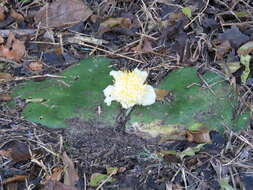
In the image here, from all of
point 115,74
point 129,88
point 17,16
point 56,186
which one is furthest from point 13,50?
point 56,186

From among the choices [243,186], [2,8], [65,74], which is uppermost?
[2,8]

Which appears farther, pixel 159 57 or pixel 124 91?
pixel 159 57

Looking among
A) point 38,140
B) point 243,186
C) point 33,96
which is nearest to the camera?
point 243,186

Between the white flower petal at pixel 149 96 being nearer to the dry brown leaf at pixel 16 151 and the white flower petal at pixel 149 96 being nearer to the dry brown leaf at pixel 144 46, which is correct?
the dry brown leaf at pixel 144 46

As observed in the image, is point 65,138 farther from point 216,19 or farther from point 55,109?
point 216,19

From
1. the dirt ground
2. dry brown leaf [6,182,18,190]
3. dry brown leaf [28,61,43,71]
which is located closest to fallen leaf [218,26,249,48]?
the dirt ground

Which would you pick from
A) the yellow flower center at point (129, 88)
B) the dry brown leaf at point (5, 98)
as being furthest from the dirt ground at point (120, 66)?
the yellow flower center at point (129, 88)

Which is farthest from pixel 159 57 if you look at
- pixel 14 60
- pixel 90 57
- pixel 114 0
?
pixel 14 60

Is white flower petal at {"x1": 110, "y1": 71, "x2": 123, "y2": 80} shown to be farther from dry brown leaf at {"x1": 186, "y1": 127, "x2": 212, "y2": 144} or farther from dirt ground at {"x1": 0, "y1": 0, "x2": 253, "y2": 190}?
dry brown leaf at {"x1": 186, "y1": 127, "x2": 212, "y2": 144}
